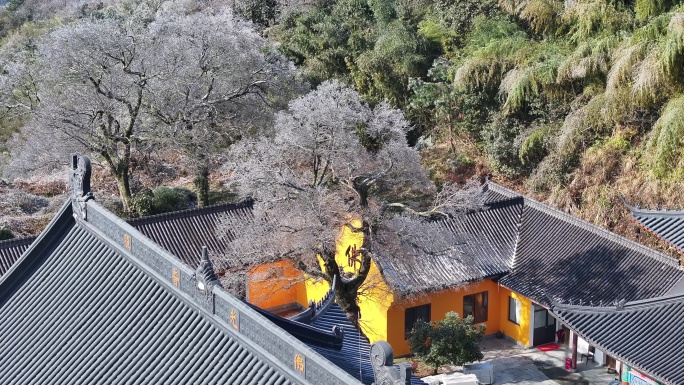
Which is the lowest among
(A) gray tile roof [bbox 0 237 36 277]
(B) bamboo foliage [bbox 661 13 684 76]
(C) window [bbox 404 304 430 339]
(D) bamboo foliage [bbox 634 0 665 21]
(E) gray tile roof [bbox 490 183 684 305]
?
(C) window [bbox 404 304 430 339]

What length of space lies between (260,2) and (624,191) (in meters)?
28.9

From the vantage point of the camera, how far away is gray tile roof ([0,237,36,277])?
20.1m

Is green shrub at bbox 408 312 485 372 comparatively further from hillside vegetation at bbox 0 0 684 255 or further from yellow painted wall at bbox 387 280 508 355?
hillside vegetation at bbox 0 0 684 255

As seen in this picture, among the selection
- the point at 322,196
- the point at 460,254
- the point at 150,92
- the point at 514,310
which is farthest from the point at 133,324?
the point at 150,92

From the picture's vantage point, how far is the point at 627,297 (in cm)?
1970

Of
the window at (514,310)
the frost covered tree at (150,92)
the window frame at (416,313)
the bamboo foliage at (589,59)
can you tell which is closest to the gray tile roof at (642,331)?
the window at (514,310)

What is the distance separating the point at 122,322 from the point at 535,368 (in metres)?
13.5

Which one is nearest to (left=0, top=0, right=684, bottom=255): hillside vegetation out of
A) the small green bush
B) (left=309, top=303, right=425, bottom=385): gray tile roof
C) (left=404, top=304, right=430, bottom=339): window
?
the small green bush

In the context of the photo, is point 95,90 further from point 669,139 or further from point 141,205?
point 669,139

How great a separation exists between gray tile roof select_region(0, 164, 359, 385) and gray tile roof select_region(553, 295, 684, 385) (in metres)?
9.41

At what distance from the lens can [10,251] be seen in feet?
67.5

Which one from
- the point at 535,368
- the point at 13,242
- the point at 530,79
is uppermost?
the point at 530,79

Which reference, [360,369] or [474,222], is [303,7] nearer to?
[474,222]

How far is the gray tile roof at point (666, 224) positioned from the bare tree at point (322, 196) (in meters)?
5.63
